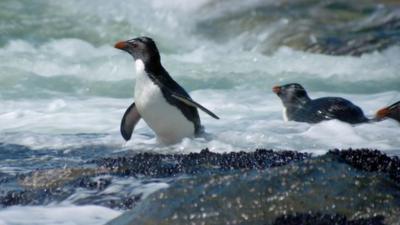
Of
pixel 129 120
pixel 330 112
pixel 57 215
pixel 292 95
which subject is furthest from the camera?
pixel 292 95

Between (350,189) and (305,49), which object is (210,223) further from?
(305,49)

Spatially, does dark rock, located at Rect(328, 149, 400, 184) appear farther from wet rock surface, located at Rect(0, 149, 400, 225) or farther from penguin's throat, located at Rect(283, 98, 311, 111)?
penguin's throat, located at Rect(283, 98, 311, 111)

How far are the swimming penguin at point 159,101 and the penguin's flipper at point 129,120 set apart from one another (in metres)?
0.15

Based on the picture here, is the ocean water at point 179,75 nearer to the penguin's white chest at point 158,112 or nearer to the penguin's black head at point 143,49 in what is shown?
the penguin's white chest at point 158,112

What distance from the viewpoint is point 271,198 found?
4352 mm

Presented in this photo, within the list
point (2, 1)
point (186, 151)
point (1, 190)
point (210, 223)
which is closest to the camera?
point (210, 223)

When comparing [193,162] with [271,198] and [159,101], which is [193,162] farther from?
[271,198]

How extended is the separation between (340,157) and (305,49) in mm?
12171

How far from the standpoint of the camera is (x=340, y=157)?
4812mm

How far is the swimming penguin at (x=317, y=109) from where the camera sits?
31.0ft

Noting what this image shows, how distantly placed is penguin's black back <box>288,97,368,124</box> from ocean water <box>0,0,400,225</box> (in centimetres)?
20

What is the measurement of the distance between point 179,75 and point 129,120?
6957mm

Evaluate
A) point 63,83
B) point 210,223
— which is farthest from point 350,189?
point 63,83

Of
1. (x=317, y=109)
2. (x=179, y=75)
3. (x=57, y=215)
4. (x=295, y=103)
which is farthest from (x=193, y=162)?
(x=179, y=75)
